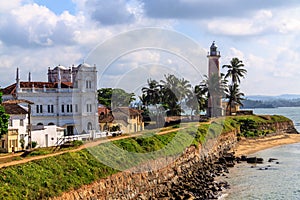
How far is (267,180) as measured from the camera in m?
44.7

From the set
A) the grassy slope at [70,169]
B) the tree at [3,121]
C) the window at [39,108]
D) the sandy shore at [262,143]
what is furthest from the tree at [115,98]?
the tree at [3,121]

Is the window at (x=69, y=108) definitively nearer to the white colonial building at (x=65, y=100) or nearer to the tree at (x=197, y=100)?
the white colonial building at (x=65, y=100)

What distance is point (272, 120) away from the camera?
94.2 meters

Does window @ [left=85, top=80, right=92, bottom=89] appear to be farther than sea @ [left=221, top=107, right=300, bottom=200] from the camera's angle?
Yes

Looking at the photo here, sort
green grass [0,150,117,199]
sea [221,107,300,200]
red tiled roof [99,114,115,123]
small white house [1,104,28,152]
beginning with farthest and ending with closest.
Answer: red tiled roof [99,114,115,123], small white house [1,104,28,152], sea [221,107,300,200], green grass [0,150,117,199]

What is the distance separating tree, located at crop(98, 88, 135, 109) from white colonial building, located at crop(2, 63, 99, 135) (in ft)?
59.2

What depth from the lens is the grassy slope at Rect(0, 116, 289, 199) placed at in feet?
84.5

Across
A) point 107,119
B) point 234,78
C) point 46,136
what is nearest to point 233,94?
point 234,78

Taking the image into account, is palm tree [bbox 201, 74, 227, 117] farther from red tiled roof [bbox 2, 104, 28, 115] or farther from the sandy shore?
red tiled roof [bbox 2, 104, 28, 115]

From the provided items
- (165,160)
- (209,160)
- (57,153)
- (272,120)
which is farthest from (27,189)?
(272,120)

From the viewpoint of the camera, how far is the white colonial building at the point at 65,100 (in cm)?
5784

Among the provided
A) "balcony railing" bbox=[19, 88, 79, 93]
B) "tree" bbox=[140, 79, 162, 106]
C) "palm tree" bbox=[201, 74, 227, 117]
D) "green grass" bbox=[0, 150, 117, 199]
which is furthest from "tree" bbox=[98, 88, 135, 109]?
"green grass" bbox=[0, 150, 117, 199]

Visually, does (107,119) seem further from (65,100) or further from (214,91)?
(214,91)

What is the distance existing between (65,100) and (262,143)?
36.4 metres
